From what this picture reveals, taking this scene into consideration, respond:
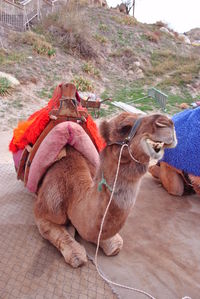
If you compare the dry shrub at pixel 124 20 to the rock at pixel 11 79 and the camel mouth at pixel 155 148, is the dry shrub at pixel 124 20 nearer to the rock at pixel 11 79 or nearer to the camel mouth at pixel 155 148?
the rock at pixel 11 79

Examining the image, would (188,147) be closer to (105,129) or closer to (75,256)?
(105,129)

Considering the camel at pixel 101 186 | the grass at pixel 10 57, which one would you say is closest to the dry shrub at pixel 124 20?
the grass at pixel 10 57

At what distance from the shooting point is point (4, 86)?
8281 millimetres

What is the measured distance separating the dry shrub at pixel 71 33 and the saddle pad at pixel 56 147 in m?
11.7

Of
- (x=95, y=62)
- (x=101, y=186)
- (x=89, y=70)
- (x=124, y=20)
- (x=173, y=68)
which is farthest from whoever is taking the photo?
(x=124, y=20)

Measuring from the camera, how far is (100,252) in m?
2.26

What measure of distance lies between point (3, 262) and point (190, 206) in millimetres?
2108

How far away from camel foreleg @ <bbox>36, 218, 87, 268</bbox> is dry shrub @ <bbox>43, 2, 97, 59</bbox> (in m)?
12.2

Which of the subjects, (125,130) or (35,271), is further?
(35,271)

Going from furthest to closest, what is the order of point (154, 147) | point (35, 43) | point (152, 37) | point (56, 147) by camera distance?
point (152, 37)
point (35, 43)
point (56, 147)
point (154, 147)

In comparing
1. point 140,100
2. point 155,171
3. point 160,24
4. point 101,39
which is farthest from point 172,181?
point 160,24

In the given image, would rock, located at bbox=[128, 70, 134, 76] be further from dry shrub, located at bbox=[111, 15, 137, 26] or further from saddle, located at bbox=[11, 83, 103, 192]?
saddle, located at bbox=[11, 83, 103, 192]

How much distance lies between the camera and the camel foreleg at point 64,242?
2.08 m

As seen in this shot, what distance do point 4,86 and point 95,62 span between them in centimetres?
703
